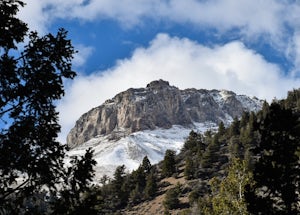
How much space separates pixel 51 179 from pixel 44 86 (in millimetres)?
2641

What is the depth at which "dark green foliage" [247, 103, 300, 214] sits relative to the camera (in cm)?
1440

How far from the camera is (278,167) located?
14688 mm

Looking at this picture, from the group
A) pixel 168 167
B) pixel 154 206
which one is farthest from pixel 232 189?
pixel 168 167

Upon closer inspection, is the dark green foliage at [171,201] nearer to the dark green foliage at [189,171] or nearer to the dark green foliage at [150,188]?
the dark green foliage at [189,171]

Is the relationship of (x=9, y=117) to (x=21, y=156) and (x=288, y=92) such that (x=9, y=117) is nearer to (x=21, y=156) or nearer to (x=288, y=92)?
(x=21, y=156)

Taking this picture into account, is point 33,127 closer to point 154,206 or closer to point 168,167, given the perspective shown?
point 154,206

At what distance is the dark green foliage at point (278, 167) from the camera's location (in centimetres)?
1440

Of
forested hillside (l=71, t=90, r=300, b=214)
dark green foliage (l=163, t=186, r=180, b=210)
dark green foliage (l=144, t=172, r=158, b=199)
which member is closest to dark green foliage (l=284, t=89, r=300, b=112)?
forested hillside (l=71, t=90, r=300, b=214)

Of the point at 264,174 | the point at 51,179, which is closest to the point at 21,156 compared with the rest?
the point at 51,179

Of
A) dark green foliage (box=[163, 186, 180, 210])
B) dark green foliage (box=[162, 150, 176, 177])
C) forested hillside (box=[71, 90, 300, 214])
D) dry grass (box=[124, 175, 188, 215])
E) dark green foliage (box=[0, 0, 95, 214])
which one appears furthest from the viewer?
dark green foliage (box=[162, 150, 176, 177])

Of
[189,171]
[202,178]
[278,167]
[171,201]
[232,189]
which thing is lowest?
[278,167]

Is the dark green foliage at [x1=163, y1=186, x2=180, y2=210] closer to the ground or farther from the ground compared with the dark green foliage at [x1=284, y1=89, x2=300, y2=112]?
closer to the ground

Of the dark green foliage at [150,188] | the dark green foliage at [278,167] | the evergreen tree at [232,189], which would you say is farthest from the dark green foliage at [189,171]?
the dark green foliage at [278,167]

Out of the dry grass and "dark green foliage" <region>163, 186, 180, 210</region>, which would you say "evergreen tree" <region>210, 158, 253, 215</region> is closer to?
the dry grass
